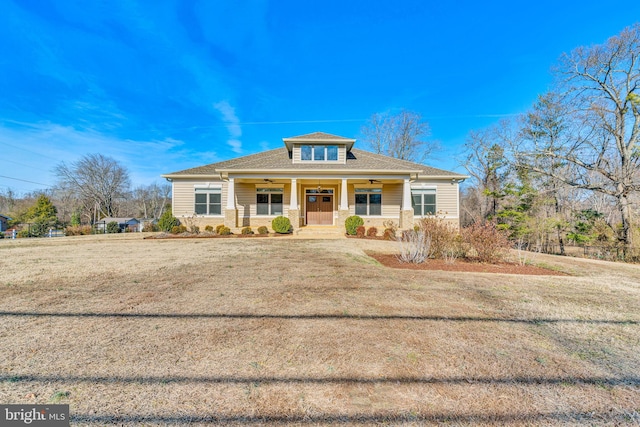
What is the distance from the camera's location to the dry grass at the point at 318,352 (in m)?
1.73

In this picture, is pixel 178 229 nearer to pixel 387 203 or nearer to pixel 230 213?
pixel 230 213

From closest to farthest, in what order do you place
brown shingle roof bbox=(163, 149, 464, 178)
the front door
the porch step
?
the porch step
brown shingle roof bbox=(163, 149, 464, 178)
the front door

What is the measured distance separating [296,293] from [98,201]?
4435 centimetres

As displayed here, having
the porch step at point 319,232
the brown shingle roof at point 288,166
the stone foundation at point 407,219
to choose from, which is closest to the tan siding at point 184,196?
the brown shingle roof at point 288,166

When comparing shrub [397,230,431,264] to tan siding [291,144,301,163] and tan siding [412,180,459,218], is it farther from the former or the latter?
tan siding [291,144,301,163]

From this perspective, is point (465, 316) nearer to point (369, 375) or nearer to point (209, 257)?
point (369, 375)

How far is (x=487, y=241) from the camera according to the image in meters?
7.14

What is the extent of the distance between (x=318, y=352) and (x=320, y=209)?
47.9 ft

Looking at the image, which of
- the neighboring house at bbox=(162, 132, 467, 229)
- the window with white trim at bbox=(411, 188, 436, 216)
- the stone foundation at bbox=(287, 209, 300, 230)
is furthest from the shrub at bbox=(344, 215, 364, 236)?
the window with white trim at bbox=(411, 188, 436, 216)
